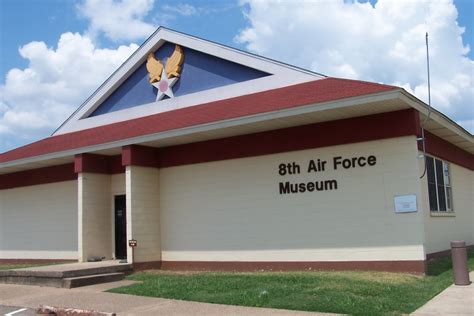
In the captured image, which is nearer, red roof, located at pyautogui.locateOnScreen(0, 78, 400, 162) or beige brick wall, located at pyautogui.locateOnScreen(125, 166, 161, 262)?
red roof, located at pyautogui.locateOnScreen(0, 78, 400, 162)

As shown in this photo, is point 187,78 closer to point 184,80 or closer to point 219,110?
point 184,80

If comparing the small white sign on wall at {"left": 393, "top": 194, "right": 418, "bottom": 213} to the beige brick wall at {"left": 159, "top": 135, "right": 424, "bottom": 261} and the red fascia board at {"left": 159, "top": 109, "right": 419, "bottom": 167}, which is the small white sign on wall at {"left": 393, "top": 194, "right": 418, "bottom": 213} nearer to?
the beige brick wall at {"left": 159, "top": 135, "right": 424, "bottom": 261}

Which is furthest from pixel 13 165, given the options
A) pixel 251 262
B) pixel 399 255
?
pixel 399 255

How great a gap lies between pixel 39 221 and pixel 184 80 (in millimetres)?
8113

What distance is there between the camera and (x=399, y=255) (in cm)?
1301

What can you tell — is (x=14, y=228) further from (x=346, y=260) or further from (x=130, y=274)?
(x=346, y=260)

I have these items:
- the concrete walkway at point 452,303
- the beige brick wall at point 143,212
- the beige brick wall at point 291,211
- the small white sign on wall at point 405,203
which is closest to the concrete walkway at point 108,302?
the concrete walkway at point 452,303

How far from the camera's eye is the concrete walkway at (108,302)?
957 cm

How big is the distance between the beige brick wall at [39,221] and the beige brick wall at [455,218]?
12.2 m

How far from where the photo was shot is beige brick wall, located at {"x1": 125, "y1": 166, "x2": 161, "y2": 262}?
646 inches

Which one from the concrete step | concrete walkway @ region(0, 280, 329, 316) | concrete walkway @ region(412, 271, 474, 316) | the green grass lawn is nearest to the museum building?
the green grass lawn

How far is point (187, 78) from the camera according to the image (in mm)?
19188

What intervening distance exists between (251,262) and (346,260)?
9.44ft

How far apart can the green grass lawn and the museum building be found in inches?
47.1
